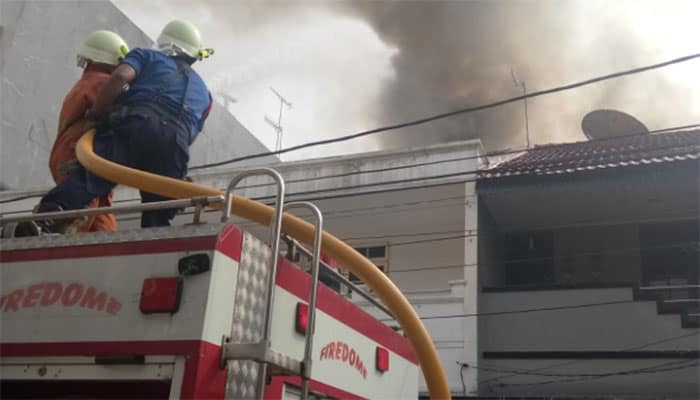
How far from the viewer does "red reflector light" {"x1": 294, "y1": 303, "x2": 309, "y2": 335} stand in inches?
119

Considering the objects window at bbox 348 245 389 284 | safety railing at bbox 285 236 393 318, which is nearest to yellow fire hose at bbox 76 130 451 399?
safety railing at bbox 285 236 393 318

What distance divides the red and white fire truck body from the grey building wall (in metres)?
14.1

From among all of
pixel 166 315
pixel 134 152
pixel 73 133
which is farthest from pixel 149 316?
pixel 73 133

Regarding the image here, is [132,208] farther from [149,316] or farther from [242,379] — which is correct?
[242,379]

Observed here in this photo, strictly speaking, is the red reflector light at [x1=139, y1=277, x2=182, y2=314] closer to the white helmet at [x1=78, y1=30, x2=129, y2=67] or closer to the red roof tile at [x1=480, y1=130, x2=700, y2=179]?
the white helmet at [x1=78, y1=30, x2=129, y2=67]

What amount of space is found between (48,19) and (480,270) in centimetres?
1075

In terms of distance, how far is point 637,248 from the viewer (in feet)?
43.9

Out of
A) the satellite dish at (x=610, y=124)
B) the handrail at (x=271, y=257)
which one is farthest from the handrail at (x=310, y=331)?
the satellite dish at (x=610, y=124)

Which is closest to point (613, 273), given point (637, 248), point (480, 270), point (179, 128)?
point (637, 248)

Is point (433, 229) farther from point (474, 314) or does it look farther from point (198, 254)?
point (198, 254)

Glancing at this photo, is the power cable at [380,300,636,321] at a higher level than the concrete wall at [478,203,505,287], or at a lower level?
lower

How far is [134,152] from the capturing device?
13.7 feet

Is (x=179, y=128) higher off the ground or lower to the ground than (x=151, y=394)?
higher

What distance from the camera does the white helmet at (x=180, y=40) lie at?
4.66 m
